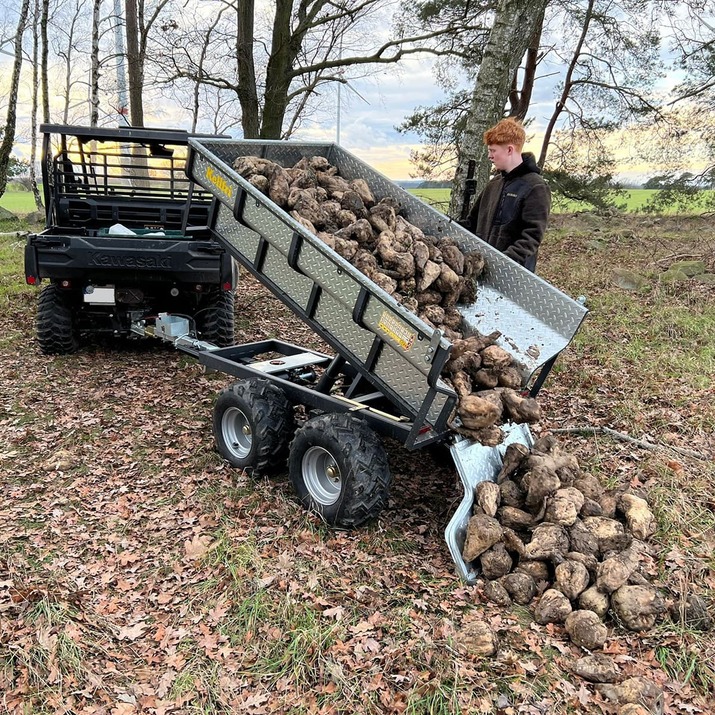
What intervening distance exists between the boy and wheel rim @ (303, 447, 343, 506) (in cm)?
215

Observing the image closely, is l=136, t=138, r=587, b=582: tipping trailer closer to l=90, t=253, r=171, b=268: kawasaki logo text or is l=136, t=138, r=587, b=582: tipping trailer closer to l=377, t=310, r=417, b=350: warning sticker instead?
l=377, t=310, r=417, b=350: warning sticker

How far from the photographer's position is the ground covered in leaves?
276 centimetres

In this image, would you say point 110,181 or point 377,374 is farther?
point 110,181

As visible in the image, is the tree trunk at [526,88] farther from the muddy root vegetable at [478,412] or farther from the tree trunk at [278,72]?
the muddy root vegetable at [478,412]

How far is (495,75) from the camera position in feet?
22.9

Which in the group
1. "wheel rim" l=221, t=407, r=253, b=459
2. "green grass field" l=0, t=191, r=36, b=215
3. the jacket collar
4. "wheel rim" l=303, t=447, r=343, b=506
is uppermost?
the jacket collar

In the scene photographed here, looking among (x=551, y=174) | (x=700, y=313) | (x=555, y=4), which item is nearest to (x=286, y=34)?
(x=555, y=4)

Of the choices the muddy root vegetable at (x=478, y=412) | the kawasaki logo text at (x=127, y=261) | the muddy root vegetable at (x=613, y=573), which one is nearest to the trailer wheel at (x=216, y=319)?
the kawasaki logo text at (x=127, y=261)

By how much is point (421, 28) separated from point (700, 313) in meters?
9.09

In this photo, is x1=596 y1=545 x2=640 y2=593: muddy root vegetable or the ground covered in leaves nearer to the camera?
the ground covered in leaves

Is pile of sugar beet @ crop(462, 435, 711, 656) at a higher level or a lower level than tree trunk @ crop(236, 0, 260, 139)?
lower

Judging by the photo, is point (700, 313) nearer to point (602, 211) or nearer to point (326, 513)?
point (326, 513)

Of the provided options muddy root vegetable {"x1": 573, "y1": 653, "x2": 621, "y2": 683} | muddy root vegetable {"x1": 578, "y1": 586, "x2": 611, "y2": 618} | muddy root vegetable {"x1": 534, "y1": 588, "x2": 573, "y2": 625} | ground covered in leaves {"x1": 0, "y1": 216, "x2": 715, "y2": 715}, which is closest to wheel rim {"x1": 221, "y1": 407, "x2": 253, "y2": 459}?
ground covered in leaves {"x1": 0, "y1": 216, "x2": 715, "y2": 715}

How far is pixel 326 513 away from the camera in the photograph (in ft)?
12.7
